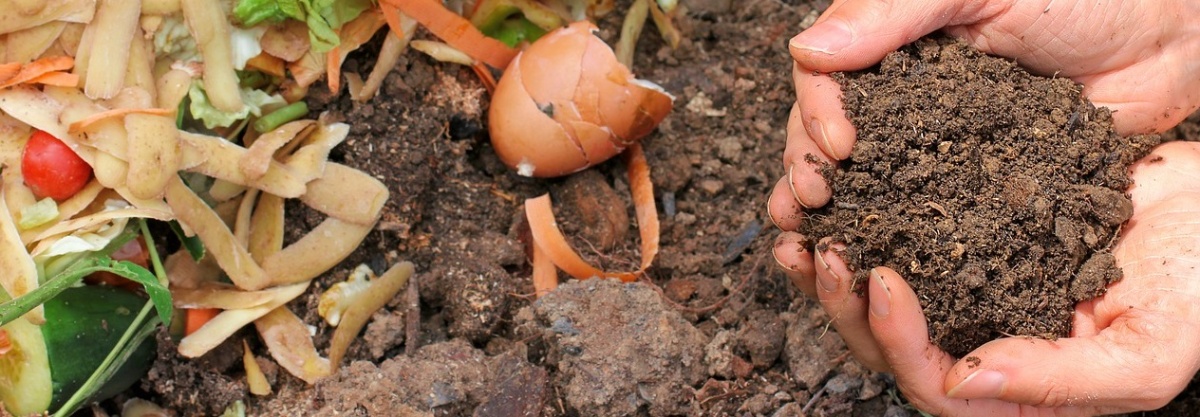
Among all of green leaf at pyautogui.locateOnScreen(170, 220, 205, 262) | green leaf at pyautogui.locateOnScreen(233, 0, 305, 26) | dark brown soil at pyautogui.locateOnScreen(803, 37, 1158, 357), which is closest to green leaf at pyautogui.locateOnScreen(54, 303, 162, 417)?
green leaf at pyautogui.locateOnScreen(170, 220, 205, 262)

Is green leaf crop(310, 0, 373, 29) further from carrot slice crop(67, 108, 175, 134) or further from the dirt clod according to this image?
the dirt clod

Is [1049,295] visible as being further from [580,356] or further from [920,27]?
[580,356]

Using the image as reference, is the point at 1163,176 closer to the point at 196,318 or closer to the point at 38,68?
the point at 196,318

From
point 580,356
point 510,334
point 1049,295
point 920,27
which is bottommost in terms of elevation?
point 510,334

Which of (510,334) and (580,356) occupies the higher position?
(580,356)

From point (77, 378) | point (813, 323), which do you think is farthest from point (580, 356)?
point (77, 378)

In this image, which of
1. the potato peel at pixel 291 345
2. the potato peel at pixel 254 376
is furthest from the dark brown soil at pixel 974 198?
the potato peel at pixel 254 376
